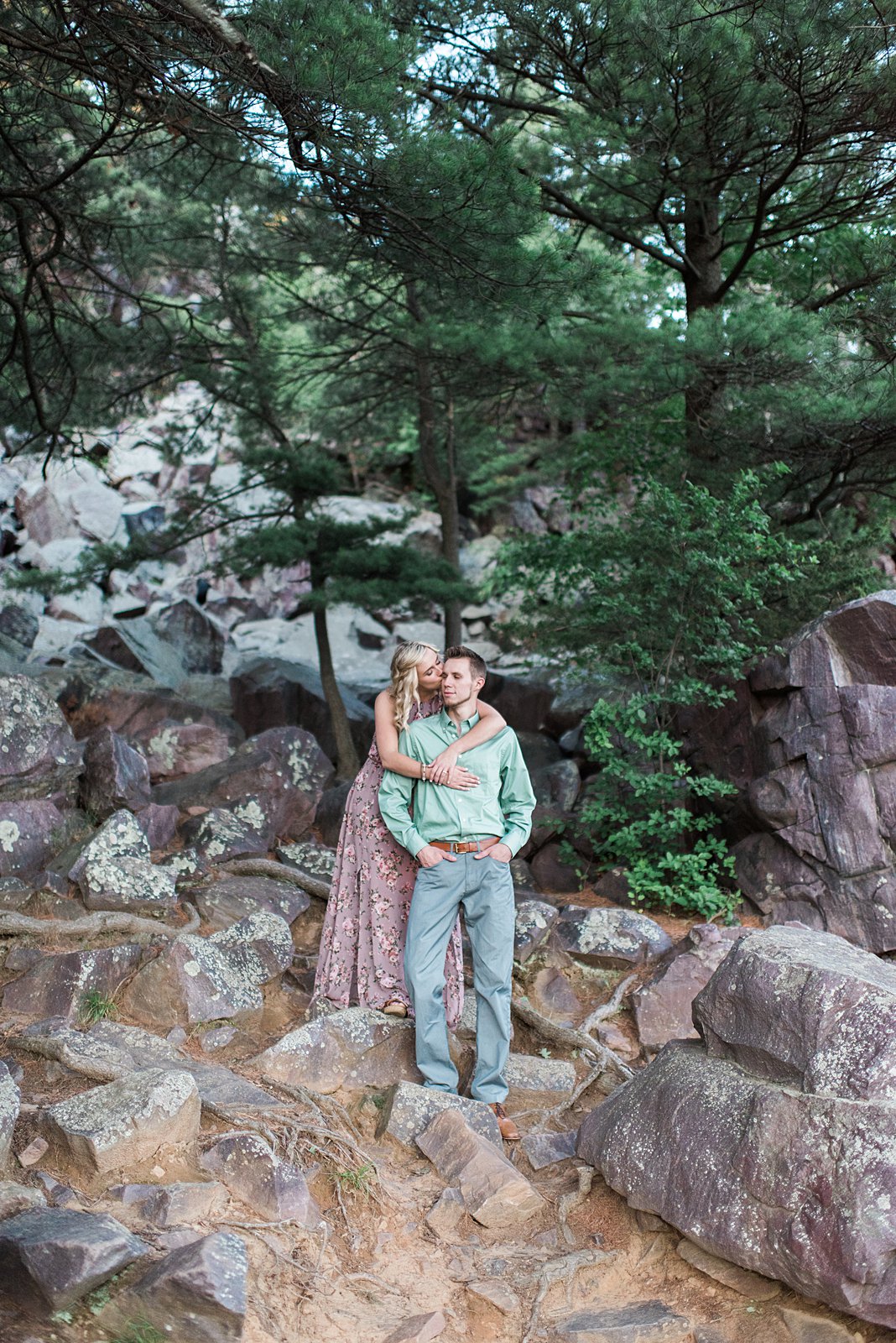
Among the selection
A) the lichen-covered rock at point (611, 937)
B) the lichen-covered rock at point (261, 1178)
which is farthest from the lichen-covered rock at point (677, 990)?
the lichen-covered rock at point (261, 1178)

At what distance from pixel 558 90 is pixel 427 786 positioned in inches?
241

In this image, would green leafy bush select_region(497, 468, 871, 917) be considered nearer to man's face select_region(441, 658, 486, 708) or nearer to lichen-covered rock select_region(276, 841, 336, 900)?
lichen-covered rock select_region(276, 841, 336, 900)

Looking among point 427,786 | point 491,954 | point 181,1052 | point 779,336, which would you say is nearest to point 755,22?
point 779,336

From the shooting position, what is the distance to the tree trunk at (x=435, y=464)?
35.0ft

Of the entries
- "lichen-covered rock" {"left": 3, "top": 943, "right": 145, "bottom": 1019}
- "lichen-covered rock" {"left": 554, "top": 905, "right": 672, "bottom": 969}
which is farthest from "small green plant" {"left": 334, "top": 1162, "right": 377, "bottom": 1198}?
"lichen-covered rock" {"left": 554, "top": 905, "right": 672, "bottom": 969}

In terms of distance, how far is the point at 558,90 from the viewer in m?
8.23

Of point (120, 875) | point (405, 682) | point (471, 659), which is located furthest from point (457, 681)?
point (120, 875)

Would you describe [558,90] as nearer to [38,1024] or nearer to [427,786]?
[427,786]

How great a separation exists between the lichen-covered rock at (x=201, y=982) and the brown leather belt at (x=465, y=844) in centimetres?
142

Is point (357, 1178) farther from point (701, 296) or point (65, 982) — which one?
point (701, 296)

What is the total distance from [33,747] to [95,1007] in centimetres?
239

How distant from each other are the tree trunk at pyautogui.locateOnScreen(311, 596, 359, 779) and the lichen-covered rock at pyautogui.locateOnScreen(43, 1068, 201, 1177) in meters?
6.50

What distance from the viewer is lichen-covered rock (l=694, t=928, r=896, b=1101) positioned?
3.50 meters

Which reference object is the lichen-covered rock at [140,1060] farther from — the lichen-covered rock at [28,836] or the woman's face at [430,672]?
the woman's face at [430,672]
